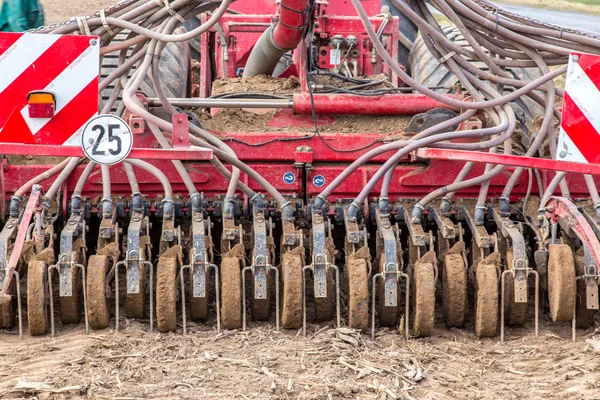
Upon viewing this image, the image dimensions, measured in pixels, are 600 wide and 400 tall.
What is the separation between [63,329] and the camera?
4516 millimetres

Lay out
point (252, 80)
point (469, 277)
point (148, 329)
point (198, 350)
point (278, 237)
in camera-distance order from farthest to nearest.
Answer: point (252, 80) → point (278, 237) → point (469, 277) → point (148, 329) → point (198, 350)

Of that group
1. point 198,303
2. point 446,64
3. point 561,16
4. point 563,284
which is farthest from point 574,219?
point 561,16

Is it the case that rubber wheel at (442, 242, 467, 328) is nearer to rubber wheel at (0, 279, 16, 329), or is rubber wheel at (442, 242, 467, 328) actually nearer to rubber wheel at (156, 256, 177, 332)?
rubber wheel at (156, 256, 177, 332)

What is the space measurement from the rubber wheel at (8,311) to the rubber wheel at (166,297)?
67cm

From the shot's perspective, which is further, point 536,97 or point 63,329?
point 536,97

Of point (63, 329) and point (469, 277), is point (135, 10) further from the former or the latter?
point (469, 277)

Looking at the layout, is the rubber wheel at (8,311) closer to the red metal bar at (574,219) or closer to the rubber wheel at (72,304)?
the rubber wheel at (72,304)

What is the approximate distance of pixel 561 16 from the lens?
20109 mm

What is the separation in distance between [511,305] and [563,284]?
288mm

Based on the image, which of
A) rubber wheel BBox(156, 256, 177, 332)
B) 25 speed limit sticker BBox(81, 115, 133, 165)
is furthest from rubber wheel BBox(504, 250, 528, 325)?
25 speed limit sticker BBox(81, 115, 133, 165)

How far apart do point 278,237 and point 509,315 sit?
4.43 feet

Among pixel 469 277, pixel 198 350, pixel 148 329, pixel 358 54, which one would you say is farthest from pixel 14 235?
pixel 358 54

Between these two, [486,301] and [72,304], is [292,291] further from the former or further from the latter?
[72,304]

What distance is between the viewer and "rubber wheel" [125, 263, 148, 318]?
14.6ft
